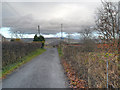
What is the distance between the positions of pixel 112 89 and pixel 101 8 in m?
6.07

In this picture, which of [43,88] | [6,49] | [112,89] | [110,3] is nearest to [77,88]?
[43,88]

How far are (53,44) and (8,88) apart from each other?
4747 cm

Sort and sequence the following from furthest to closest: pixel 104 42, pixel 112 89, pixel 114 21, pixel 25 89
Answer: pixel 114 21 → pixel 104 42 → pixel 25 89 → pixel 112 89

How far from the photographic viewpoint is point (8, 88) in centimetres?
397

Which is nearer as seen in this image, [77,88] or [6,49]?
[77,88]

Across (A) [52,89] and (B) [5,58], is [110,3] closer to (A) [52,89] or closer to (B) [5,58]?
(A) [52,89]

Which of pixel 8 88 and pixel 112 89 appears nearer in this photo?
pixel 112 89

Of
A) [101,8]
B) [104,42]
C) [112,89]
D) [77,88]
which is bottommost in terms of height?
[77,88]

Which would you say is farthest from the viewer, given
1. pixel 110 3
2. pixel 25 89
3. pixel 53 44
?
pixel 53 44

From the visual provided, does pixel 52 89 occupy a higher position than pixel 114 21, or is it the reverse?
pixel 114 21

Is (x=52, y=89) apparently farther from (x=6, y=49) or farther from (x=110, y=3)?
(x=110, y=3)

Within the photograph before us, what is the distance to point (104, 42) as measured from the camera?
213 inches

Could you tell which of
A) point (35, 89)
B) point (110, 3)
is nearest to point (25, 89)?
point (35, 89)

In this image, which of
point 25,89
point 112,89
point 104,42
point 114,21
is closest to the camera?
point 112,89
